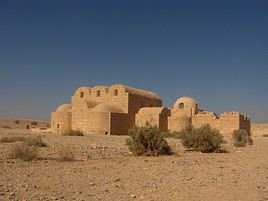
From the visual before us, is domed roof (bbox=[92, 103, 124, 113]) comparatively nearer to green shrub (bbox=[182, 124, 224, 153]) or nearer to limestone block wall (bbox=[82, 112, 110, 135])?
limestone block wall (bbox=[82, 112, 110, 135])

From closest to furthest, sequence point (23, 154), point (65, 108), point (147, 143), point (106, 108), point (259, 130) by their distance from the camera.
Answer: point (23, 154)
point (147, 143)
point (106, 108)
point (65, 108)
point (259, 130)

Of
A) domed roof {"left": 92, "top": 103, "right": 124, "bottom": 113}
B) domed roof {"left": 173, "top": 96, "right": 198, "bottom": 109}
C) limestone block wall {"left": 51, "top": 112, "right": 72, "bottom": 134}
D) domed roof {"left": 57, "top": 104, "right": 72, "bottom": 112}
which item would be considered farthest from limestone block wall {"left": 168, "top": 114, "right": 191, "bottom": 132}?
domed roof {"left": 57, "top": 104, "right": 72, "bottom": 112}

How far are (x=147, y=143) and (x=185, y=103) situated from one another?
98.8 feet

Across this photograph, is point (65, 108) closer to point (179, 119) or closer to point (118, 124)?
point (118, 124)

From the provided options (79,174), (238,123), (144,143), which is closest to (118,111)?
(238,123)

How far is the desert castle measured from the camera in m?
39.3

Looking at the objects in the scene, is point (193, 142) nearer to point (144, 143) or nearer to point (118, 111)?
point (144, 143)

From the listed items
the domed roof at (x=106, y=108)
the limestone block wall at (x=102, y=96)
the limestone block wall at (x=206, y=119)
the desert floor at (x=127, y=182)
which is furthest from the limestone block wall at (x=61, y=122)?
the desert floor at (x=127, y=182)

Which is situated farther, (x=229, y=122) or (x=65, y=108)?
(x=65, y=108)

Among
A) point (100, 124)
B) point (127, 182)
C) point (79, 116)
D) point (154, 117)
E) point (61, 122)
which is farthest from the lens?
point (61, 122)

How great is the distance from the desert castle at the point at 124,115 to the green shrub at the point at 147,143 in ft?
76.9

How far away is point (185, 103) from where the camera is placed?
45031 mm

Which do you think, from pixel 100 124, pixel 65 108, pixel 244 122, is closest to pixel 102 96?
pixel 65 108

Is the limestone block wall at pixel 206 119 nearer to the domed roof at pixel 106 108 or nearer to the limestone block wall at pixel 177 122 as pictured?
the limestone block wall at pixel 177 122
